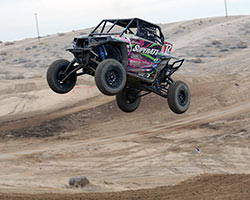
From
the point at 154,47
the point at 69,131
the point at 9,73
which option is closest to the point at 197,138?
the point at 69,131

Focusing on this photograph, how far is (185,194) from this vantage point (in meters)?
10.7

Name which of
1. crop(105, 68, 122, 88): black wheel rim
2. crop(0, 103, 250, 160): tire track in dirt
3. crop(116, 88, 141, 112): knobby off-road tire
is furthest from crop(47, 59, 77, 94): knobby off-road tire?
crop(0, 103, 250, 160): tire track in dirt

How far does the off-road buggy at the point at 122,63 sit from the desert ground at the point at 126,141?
9.19 ft

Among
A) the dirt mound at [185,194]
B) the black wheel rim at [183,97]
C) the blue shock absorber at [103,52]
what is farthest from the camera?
the black wheel rim at [183,97]

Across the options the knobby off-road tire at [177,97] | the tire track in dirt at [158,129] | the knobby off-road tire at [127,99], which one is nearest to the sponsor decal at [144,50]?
the knobby off-road tire at [177,97]

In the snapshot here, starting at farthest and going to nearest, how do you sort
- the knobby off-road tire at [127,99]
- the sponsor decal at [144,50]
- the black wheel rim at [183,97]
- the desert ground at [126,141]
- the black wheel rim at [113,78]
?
the desert ground at [126,141]
the knobby off-road tire at [127,99]
the black wheel rim at [183,97]
the sponsor decal at [144,50]
the black wheel rim at [113,78]

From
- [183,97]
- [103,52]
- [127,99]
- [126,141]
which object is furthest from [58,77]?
[126,141]

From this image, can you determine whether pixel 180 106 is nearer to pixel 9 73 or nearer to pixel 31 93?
pixel 31 93

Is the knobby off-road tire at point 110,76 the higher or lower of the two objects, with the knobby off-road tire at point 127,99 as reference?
higher

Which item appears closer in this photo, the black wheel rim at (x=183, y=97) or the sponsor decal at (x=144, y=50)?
the sponsor decal at (x=144, y=50)

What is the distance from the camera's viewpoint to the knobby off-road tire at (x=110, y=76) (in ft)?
30.2

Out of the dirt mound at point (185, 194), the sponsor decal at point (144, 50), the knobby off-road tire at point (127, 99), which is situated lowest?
the dirt mound at point (185, 194)

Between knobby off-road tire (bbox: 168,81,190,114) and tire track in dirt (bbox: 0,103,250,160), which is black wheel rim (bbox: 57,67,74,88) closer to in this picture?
knobby off-road tire (bbox: 168,81,190,114)

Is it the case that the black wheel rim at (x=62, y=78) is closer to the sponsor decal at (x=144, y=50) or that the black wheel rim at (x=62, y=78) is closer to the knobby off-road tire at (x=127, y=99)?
the sponsor decal at (x=144, y=50)
